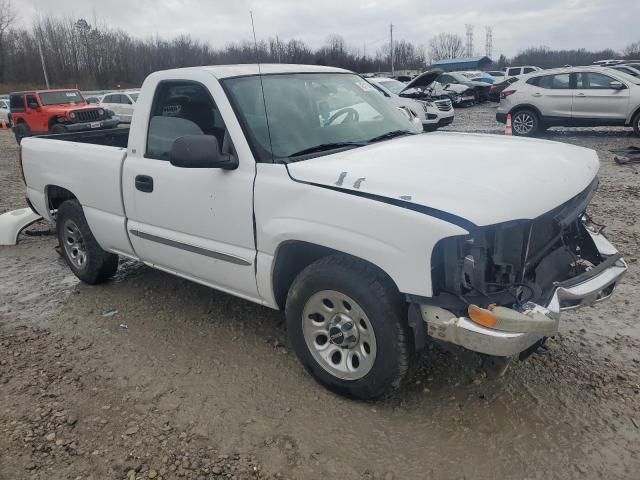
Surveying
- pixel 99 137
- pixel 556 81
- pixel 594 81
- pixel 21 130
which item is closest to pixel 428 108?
pixel 556 81

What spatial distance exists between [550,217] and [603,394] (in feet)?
3.69

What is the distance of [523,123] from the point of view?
44.6 ft

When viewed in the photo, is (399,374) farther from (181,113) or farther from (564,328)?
(181,113)

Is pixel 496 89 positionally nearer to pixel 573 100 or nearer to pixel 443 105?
pixel 443 105

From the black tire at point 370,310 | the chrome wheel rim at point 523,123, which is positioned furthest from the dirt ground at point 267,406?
the chrome wheel rim at point 523,123

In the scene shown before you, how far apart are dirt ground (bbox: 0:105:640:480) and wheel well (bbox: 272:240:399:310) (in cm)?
57

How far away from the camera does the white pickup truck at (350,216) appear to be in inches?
99.4

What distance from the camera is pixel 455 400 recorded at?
308 cm

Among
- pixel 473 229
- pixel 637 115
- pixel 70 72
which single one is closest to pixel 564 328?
pixel 473 229

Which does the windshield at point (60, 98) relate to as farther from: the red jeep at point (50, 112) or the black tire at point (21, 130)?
the black tire at point (21, 130)

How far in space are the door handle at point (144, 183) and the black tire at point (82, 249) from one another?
111 centimetres

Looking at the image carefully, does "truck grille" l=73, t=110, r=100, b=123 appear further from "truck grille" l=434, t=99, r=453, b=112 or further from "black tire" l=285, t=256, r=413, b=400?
"black tire" l=285, t=256, r=413, b=400

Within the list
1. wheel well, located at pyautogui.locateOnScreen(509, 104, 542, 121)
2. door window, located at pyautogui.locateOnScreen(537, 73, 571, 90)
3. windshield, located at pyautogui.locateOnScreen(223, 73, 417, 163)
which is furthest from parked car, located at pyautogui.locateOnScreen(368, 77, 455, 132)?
windshield, located at pyautogui.locateOnScreen(223, 73, 417, 163)

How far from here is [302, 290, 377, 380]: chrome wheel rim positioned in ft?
9.46
